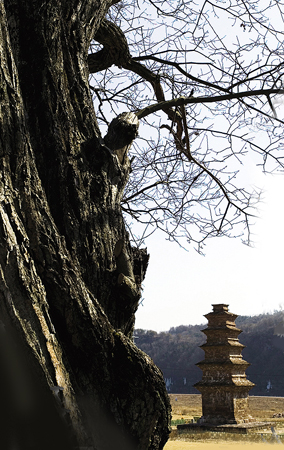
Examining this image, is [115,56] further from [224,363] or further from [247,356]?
[247,356]

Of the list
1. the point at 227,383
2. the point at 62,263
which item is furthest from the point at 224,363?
the point at 62,263

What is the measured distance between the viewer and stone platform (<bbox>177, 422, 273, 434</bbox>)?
43.1 feet

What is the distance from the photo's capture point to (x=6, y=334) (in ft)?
6.28

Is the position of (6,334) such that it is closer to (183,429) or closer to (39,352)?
(39,352)

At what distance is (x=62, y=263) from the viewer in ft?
7.32

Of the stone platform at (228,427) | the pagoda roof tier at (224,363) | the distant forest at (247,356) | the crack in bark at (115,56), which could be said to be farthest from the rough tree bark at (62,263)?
the distant forest at (247,356)

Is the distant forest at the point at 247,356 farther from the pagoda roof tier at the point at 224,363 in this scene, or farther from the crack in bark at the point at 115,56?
the crack in bark at the point at 115,56

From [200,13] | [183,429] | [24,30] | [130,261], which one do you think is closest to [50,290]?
[130,261]

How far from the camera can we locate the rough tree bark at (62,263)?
1.93m

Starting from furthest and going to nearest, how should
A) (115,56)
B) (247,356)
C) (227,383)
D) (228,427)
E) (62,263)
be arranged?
(247,356)
(227,383)
(228,427)
(115,56)
(62,263)

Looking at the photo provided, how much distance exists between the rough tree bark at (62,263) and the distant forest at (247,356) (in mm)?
58030

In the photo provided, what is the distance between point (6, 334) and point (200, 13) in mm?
4912

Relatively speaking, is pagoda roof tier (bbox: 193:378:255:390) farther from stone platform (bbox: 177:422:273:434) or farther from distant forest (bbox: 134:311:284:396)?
distant forest (bbox: 134:311:284:396)

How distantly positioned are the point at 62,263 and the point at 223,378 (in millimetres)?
13078
